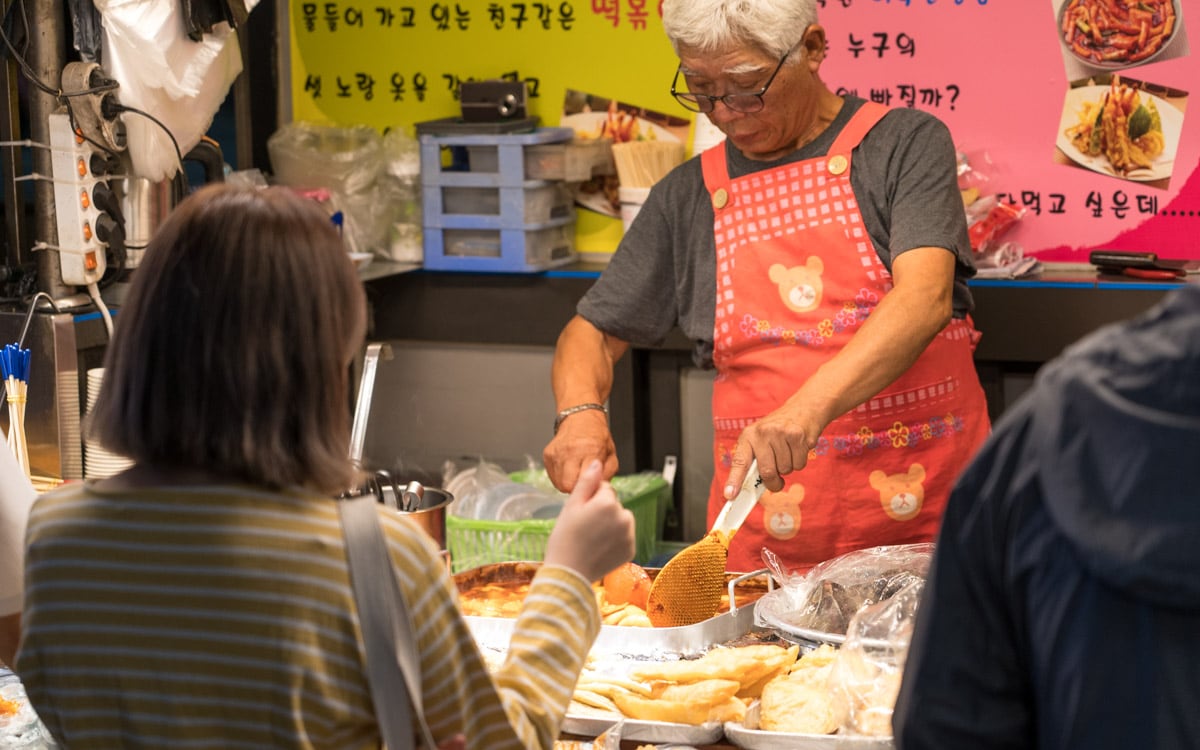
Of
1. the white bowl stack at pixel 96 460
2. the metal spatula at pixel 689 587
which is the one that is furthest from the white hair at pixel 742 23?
the white bowl stack at pixel 96 460

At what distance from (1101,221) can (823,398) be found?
1.85 meters

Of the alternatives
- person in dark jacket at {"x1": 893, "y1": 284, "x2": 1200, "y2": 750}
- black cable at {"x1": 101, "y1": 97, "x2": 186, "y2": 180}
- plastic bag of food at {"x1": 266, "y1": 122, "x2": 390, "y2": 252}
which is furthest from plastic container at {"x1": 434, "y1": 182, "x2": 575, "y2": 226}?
person in dark jacket at {"x1": 893, "y1": 284, "x2": 1200, "y2": 750}

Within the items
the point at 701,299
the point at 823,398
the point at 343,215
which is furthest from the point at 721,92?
the point at 343,215

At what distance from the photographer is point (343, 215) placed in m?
4.30

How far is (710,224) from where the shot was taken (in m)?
2.78

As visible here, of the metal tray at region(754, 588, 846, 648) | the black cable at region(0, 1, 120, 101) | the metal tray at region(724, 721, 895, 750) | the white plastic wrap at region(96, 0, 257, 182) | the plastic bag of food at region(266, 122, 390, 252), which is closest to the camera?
the metal tray at region(724, 721, 895, 750)

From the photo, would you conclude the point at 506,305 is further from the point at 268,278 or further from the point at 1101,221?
the point at 268,278

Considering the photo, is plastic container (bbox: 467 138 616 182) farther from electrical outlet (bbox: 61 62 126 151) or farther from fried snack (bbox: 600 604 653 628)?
fried snack (bbox: 600 604 653 628)

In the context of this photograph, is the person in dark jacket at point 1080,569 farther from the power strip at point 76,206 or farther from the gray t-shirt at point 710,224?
the power strip at point 76,206

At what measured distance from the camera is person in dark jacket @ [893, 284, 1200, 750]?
83cm

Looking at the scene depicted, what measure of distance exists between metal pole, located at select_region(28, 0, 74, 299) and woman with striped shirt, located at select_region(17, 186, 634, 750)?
208cm

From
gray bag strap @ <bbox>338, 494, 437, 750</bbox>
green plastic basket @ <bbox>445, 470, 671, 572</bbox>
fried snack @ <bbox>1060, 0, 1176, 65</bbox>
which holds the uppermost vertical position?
fried snack @ <bbox>1060, 0, 1176, 65</bbox>

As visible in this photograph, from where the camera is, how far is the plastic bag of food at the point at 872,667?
1.66m

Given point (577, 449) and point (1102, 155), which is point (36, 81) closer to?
point (577, 449)
